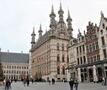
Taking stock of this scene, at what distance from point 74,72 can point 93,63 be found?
33.7 feet

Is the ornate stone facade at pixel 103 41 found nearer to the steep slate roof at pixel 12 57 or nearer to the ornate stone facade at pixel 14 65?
the ornate stone facade at pixel 14 65

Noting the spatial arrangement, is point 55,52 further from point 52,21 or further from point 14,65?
point 14,65

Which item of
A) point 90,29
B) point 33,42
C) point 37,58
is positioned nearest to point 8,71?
point 33,42

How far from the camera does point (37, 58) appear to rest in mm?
95000

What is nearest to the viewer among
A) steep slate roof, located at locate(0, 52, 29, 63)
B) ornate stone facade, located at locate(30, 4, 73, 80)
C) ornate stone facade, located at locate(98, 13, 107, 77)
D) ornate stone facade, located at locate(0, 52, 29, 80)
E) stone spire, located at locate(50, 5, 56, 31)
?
ornate stone facade, located at locate(98, 13, 107, 77)

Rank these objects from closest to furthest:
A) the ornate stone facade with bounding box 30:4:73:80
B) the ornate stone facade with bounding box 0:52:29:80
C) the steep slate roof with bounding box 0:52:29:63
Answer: the ornate stone facade with bounding box 30:4:73:80
the ornate stone facade with bounding box 0:52:29:80
the steep slate roof with bounding box 0:52:29:63

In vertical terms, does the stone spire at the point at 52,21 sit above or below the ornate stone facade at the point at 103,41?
above

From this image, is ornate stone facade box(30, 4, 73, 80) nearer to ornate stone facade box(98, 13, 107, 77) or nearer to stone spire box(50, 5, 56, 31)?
stone spire box(50, 5, 56, 31)

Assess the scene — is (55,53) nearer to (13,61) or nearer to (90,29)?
(90,29)

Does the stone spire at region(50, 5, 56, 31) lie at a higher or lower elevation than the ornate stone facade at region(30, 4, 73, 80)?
higher

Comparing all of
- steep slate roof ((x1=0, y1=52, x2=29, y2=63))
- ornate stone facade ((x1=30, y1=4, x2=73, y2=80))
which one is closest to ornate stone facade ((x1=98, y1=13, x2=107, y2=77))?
ornate stone facade ((x1=30, y1=4, x2=73, y2=80))

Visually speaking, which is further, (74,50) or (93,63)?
(74,50)

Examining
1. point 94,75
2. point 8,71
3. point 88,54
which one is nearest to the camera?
point 94,75

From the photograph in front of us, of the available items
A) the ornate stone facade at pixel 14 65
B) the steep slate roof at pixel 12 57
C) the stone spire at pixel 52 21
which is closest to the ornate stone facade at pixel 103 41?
the stone spire at pixel 52 21
